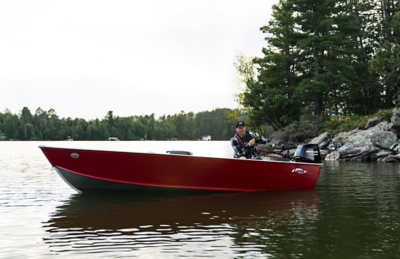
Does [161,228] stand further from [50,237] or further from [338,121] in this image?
[338,121]

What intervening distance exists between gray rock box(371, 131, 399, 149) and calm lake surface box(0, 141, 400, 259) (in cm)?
1310

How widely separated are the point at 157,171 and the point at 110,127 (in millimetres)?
162699

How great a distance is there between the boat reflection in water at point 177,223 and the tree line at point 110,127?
13328 centimetres

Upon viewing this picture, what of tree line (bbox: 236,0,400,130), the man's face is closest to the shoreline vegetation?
tree line (bbox: 236,0,400,130)

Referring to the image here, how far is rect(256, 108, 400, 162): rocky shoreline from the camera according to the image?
73.3 ft

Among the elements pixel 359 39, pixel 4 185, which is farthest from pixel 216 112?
pixel 4 185

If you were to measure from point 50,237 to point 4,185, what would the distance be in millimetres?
7337

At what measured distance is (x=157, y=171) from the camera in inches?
370

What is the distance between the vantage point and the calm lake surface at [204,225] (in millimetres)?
5164

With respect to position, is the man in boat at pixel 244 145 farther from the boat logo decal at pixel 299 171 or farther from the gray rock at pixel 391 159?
the gray rock at pixel 391 159

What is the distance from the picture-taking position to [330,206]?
851cm

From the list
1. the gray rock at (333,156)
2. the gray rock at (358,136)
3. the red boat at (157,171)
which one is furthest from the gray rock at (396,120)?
the red boat at (157,171)

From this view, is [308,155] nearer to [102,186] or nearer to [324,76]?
[102,186]

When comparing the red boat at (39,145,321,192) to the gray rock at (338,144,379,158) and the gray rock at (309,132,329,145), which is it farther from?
the gray rock at (309,132,329,145)
